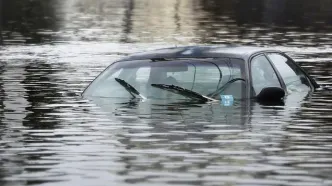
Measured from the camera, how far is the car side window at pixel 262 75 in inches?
711

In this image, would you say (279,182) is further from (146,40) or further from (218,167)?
(146,40)

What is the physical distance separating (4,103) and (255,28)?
115 feet

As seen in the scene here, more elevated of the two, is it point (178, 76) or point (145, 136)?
point (145, 136)

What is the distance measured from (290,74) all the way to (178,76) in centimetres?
197

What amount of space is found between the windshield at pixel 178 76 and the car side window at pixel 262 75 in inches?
9.4

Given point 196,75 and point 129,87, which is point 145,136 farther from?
point 129,87

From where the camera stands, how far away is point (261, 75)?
18.3 meters

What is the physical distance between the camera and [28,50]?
126 feet

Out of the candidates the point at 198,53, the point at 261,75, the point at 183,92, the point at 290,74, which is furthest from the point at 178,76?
the point at 290,74

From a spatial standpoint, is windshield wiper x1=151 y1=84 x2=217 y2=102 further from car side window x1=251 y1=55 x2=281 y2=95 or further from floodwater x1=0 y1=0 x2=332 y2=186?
car side window x1=251 y1=55 x2=281 y2=95

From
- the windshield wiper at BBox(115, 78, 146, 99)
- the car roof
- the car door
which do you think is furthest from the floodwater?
the car roof

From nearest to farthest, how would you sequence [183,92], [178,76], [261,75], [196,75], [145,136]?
[145,136] → [196,75] → [183,92] → [178,76] → [261,75]

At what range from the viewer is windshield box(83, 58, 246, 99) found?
1780cm

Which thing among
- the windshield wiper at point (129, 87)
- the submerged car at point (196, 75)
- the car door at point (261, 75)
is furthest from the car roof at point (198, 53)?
the windshield wiper at point (129, 87)
